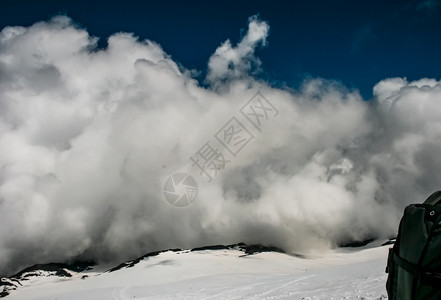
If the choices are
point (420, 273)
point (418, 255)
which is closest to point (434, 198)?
point (418, 255)

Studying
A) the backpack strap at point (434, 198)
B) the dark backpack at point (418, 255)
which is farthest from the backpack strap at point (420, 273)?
the backpack strap at point (434, 198)

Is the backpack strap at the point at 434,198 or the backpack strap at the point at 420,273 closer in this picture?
the backpack strap at the point at 420,273

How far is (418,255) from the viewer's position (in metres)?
2.50

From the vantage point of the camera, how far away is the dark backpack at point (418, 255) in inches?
93.9

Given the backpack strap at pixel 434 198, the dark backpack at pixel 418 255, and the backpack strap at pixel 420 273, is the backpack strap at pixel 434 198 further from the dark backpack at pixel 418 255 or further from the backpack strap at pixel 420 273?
the backpack strap at pixel 420 273

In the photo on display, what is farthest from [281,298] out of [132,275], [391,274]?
[132,275]

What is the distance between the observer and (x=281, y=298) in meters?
22.1

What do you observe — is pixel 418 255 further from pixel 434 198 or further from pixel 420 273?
pixel 434 198

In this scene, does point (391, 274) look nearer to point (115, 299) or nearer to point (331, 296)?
point (331, 296)

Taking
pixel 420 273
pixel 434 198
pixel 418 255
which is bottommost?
pixel 420 273

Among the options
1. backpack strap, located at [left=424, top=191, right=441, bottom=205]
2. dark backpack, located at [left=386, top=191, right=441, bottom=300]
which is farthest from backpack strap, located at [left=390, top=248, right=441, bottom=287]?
backpack strap, located at [left=424, top=191, right=441, bottom=205]

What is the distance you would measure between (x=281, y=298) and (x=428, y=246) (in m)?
21.6

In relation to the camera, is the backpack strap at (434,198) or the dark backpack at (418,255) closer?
the dark backpack at (418,255)

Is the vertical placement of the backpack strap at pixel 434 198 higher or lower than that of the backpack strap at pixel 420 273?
higher
